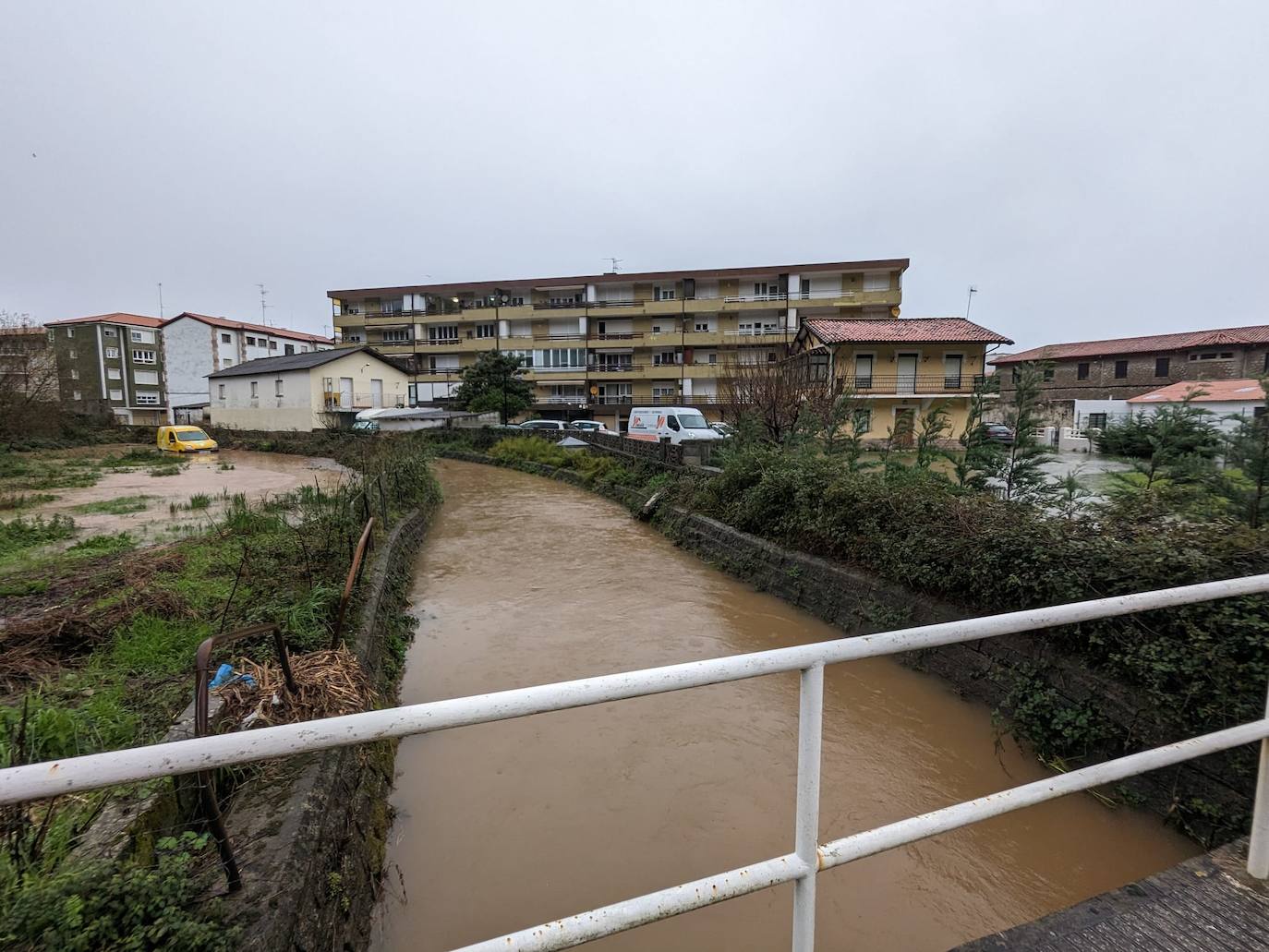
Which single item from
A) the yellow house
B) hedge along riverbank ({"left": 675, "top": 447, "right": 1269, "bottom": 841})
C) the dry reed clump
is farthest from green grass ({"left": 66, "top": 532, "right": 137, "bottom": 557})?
the yellow house

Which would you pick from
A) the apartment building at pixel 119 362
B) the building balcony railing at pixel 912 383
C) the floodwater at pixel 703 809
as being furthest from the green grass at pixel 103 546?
the apartment building at pixel 119 362

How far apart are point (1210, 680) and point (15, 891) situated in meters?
5.20

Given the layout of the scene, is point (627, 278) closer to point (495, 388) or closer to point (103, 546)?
point (495, 388)

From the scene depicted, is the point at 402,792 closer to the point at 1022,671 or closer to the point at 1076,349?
the point at 1022,671

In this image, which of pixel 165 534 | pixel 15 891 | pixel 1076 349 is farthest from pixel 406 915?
pixel 1076 349

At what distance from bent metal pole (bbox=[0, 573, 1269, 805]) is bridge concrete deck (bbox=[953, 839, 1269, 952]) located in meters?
0.89

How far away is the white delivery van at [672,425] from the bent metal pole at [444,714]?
17.0 metres

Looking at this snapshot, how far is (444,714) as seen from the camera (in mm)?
1139

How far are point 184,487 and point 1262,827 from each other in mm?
21085

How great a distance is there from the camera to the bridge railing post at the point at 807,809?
1370 mm

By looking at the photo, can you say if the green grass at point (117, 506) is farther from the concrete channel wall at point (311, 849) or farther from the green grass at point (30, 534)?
the concrete channel wall at point (311, 849)

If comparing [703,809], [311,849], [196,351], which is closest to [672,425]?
[703,809]

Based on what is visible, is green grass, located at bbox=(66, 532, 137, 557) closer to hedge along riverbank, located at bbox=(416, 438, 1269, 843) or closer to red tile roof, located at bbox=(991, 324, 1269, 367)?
hedge along riverbank, located at bbox=(416, 438, 1269, 843)

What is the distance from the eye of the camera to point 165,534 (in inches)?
367
